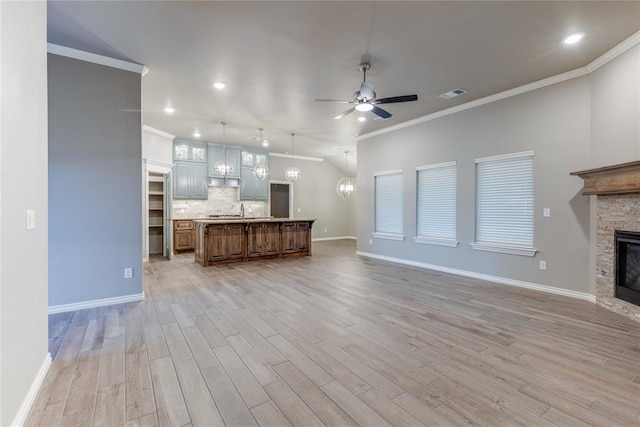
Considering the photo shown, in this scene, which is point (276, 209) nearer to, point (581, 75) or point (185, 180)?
point (185, 180)

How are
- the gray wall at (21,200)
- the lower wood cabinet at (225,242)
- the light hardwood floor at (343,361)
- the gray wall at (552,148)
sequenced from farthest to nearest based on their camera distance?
the lower wood cabinet at (225,242) < the gray wall at (552,148) < the light hardwood floor at (343,361) < the gray wall at (21,200)

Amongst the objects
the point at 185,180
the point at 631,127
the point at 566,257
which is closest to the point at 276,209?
the point at 185,180

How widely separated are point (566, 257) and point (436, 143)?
2.85 meters

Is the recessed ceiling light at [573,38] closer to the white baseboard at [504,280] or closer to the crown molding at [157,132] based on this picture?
the white baseboard at [504,280]

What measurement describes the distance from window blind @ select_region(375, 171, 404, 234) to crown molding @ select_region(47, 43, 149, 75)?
16.6 feet

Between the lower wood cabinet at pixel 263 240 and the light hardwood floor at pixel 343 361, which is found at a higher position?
the lower wood cabinet at pixel 263 240

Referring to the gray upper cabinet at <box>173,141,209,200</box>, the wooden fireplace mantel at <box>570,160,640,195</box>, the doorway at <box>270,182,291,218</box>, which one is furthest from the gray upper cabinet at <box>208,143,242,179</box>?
the wooden fireplace mantel at <box>570,160,640,195</box>

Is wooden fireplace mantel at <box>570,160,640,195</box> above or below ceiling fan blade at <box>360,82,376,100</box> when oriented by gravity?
below

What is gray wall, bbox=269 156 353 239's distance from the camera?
414 inches

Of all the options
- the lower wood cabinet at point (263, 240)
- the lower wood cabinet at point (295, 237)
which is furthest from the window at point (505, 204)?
the lower wood cabinet at point (263, 240)

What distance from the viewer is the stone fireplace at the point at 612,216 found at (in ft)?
10.6

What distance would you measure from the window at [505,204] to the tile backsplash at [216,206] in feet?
21.7

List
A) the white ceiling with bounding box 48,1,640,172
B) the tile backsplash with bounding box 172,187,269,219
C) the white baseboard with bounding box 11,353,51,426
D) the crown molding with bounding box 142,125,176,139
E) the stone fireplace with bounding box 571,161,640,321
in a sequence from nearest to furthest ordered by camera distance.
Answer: the white baseboard with bounding box 11,353,51,426 < the white ceiling with bounding box 48,1,640,172 < the stone fireplace with bounding box 571,161,640,321 < the crown molding with bounding box 142,125,176,139 < the tile backsplash with bounding box 172,187,269,219

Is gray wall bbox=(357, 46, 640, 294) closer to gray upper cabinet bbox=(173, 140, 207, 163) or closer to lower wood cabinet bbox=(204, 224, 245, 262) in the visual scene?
lower wood cabinet bbox=(204, 224, 245, 262)
